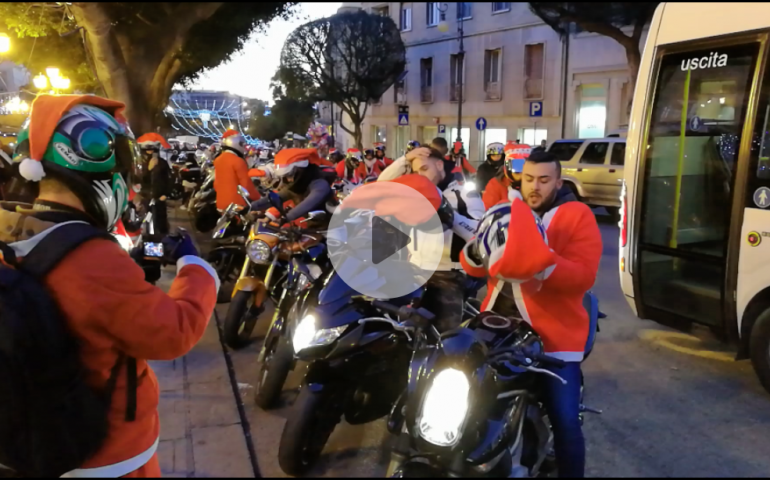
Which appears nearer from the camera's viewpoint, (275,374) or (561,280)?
(561,280)

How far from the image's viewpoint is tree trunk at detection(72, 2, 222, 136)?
13031mm

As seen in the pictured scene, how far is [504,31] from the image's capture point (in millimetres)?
31875

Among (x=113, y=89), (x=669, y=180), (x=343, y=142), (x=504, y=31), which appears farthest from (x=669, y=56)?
(x=343, y=142)

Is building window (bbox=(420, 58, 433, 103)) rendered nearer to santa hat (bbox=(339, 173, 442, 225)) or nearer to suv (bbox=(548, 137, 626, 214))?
suv (bbox=(548, 137, 626, 214))

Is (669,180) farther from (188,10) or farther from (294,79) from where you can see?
(294,79)

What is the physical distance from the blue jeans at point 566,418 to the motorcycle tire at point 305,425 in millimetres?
1158

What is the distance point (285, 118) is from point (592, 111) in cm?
2938

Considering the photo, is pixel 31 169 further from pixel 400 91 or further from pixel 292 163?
pixel 400 91

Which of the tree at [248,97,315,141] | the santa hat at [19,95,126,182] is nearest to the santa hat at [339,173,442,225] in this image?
the santa hat at [19,95,126,182]

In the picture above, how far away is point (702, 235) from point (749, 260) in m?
0.56

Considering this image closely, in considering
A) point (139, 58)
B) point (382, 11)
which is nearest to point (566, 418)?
point (139, 58)

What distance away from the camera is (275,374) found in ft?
14.4

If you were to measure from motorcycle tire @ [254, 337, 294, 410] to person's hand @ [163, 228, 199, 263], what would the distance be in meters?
2.26
